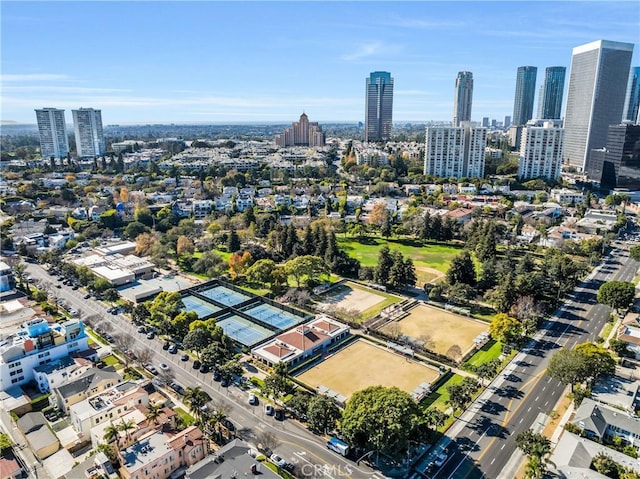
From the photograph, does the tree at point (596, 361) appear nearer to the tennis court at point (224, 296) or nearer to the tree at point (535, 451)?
the tree at point (535, 451)

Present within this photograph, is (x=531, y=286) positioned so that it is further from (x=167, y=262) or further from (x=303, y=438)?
(x=167, y=262)

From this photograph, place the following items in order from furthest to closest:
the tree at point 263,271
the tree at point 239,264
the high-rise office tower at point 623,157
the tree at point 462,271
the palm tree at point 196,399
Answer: the high-rise office tower at point 623,157 < the tree at point 239,264 < the tree at point 263,271 < the tree at point 462,271 < the palm tree at point 196,399

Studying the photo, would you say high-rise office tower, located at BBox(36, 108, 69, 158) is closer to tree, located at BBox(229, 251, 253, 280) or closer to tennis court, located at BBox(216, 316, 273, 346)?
tree, located at BBox(229, 251, 253, 280)

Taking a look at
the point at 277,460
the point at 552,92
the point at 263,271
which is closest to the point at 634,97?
the point at 552,92

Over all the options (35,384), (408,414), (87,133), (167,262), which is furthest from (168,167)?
(408,414)

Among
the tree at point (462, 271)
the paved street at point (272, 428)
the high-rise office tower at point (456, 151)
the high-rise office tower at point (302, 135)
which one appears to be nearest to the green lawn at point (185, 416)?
the paved street at point (272, 428)

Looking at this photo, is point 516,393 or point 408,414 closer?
point 408,414

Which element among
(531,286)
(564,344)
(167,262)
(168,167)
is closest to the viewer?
(564,344)
